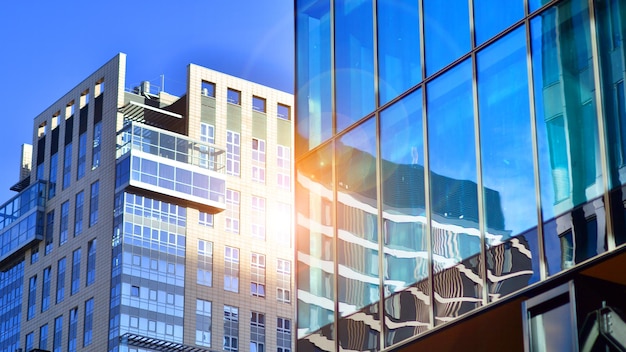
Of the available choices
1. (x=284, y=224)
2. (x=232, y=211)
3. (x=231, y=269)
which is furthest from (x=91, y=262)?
(x=284, y=224)

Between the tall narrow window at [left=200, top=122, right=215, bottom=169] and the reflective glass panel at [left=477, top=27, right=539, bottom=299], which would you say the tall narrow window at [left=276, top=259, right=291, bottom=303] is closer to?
the tall narrow window at [left=200, top=122, right=215, bottom=169]

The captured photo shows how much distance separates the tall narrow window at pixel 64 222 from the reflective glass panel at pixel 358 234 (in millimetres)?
83151

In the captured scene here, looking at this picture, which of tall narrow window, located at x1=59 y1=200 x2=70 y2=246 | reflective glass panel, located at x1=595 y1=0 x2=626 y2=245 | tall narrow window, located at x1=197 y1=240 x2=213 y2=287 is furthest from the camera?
tall narrow window, located at x1=59 y1=200 x2=70 y2=246

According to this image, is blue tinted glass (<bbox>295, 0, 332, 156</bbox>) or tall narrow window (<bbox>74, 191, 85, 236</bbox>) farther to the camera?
tall narrow window (<bbox>74, 191, 85, 236</bbox>)

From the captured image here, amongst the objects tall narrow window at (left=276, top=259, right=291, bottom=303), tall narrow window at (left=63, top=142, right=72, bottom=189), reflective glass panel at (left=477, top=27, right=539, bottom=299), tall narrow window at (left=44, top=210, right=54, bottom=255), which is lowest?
reflective glass panel at (left=477, top=27, right=539, bottom=299)

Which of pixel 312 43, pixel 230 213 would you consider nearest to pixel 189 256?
pixel 230 213

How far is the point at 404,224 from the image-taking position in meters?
19.8

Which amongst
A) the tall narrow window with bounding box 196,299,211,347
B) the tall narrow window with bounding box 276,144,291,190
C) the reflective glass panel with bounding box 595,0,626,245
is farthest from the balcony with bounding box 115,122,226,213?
the reflective glass panel with bounding box 595,0,626,245

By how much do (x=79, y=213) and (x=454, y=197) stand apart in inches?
3368

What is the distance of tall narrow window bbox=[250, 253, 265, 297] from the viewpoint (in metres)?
99.1

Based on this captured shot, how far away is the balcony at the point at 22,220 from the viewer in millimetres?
105750

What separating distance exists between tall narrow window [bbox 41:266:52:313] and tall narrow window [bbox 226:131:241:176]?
57.0 feet

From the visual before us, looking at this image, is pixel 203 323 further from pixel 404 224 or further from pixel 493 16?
pixel 493 16

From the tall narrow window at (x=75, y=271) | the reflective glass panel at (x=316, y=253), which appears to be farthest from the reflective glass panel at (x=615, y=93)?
the tall narrow window at (x=75, y=271)
